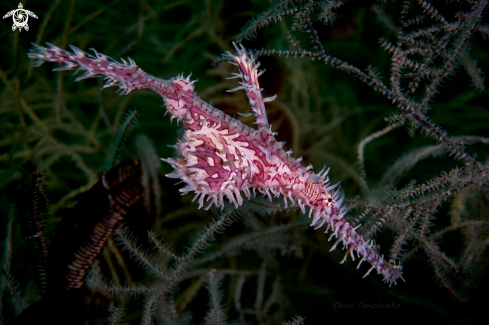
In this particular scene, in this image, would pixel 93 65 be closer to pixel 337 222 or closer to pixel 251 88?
pixel 251 88

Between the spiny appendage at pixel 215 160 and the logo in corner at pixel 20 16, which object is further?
the logo in corner at pixel 20 16

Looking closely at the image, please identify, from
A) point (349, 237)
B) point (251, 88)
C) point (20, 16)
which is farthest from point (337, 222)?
point (20, 16)

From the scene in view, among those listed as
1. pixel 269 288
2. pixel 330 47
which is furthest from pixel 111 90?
pixel 269 288

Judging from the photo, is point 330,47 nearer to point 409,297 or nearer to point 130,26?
point 130,26

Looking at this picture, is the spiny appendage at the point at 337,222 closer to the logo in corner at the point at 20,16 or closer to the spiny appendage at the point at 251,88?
the spiny appendage at the point at 251,88

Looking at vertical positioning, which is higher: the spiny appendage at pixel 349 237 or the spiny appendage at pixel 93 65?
the spiny appendage at pixel 93 65

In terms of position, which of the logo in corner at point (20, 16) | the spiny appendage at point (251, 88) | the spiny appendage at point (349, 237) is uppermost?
the spiny appendage at point (251, 88)

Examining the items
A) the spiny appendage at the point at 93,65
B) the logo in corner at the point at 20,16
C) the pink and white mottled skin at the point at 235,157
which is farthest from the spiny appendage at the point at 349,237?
the logo in corner at the point at 20,16

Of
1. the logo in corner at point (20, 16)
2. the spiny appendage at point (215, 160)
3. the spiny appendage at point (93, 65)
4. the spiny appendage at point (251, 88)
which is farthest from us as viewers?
the logo in corner at point (20, 16)
